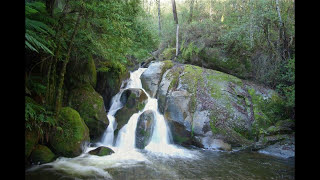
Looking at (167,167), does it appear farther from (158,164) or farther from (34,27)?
(34,27)

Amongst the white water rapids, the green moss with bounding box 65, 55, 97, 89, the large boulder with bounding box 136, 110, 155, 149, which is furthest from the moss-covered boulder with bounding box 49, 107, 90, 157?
the large boulder with bounding box 136, 110, 155, 149

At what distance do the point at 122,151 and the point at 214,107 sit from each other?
5.50 metres

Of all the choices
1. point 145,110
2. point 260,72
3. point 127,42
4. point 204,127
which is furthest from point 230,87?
point 127,42

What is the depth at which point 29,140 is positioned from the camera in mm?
6141

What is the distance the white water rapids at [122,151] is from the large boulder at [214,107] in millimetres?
594

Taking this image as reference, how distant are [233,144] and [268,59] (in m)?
6.76

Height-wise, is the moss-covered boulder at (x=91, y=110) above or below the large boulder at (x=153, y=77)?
below

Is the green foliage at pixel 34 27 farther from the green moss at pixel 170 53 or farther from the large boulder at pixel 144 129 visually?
the green moss at pixel 170 53

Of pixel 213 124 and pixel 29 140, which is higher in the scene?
pixel 29 140

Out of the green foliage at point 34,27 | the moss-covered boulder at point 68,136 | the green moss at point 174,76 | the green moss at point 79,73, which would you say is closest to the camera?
the green foliage at point 34,27

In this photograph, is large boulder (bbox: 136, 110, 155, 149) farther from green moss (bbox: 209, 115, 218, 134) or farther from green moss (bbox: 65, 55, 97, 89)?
green moss (bbox: 65, 55, 97, 89)

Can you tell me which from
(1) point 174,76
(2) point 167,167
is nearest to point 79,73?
(1) point 174,76

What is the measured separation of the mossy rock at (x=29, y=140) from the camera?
6.06 m

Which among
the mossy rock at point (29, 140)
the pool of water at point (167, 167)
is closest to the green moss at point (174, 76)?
the pool of water at point (167, 167)
